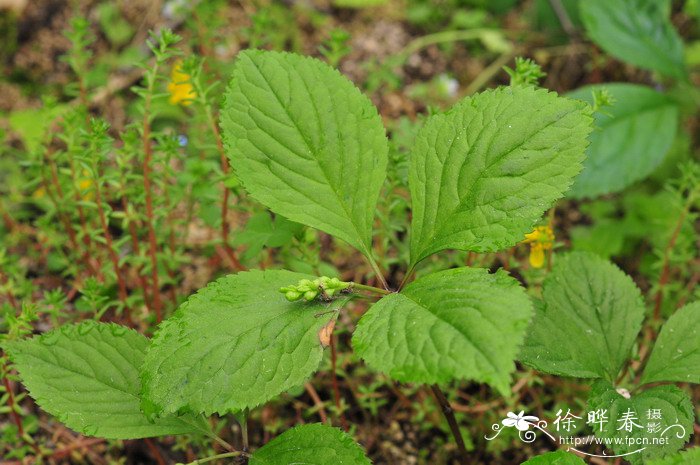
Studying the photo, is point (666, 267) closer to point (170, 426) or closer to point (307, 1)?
point (170, 426)

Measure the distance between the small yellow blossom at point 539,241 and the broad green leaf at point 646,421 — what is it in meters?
0.49

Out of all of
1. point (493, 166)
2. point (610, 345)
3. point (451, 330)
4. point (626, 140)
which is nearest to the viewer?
point (451, 330)

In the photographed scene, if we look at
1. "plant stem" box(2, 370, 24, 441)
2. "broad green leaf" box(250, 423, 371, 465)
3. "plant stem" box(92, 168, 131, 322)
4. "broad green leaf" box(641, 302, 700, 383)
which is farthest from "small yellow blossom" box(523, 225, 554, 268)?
"plant stem" box(2, 370, 24, 441)

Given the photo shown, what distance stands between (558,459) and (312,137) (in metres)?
0.95

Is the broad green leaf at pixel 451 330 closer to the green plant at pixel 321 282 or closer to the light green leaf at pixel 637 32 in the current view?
the green plant at pixel 321 282

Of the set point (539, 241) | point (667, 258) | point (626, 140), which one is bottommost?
point (667, 258)

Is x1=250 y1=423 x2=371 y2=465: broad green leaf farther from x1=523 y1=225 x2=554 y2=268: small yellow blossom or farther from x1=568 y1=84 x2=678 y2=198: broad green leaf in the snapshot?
x1=568 y1=84 x2=678 y2=198: broad green leaf

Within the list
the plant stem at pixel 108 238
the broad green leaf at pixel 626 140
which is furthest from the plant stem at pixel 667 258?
the plant stem at pixel 108 238

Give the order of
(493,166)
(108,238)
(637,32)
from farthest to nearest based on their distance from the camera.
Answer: (637,32) → (108,238) → (493,166)

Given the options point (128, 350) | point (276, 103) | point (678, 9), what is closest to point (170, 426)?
point (128, 350)

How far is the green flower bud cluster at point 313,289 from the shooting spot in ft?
4.74

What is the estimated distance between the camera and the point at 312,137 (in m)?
1.63

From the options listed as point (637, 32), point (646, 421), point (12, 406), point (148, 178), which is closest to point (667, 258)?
point (646, 421)

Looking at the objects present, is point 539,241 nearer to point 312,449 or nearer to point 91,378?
point 312,449
